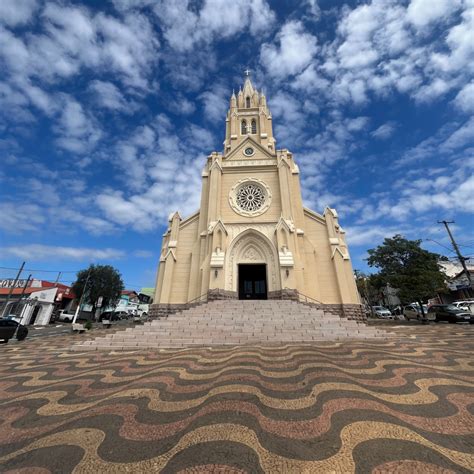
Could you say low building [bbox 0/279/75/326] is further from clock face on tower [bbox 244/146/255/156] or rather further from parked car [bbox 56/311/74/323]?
clock face on tower [bbox 244/146/255/156]

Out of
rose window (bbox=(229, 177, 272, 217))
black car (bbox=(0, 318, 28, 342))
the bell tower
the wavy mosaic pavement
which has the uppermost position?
the bell tower

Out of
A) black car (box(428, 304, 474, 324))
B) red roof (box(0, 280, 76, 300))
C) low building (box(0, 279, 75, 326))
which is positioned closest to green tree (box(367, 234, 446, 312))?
black car (box(428, 304, 474, 324))

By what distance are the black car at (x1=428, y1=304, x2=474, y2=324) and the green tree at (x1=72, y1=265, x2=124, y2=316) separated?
37.7 meters

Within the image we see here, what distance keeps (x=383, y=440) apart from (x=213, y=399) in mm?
2185

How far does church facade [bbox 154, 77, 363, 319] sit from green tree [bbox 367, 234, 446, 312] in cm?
687

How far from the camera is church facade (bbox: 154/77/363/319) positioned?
608 inches

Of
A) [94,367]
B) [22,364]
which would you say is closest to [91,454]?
[94,367]

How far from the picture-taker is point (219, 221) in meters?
16.5

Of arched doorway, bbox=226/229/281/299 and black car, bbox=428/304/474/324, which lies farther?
black car, bbox=428/304/474/324

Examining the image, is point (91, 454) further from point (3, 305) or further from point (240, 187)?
point (3, 305)

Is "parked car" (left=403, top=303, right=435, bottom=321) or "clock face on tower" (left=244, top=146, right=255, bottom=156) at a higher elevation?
"clock face on tower" (left=244, top=146, right=255, bottom=156)

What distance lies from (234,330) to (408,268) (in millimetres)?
18665

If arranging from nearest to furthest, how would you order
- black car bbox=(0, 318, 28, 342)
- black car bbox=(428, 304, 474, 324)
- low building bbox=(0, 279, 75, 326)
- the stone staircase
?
1. the stone staircase
2. black car bbox=(0, 318, 28, 342)
3. black car bbox=(428, 304, 474, 324)
4. low building bbox=(0, 279, 75, 326)

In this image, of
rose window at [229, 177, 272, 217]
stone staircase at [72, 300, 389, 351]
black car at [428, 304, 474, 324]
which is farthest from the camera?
rose window at [229, 177, 272, 217]
